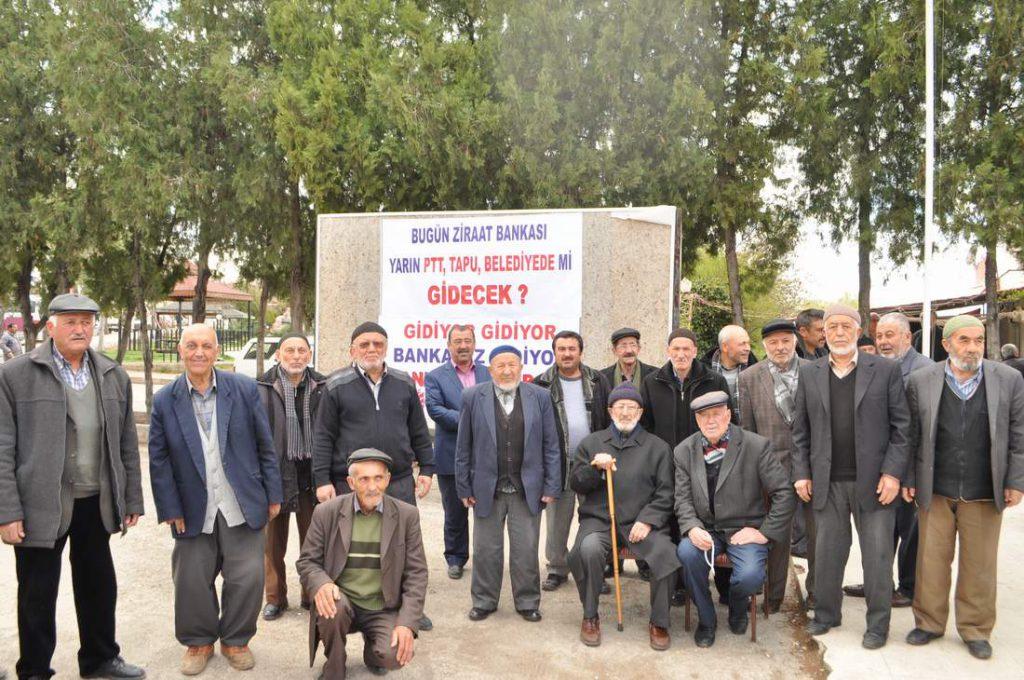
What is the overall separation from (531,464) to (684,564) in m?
1.12

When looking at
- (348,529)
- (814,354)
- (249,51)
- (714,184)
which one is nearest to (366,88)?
(249,51)

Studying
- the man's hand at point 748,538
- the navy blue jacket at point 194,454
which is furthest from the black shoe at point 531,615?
the navy blue jacket at point 194,454

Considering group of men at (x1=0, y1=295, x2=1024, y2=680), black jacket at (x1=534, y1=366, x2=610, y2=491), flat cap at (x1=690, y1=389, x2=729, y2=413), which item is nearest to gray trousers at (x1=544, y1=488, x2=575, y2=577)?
group of men at (x1=0, y1=295, x2=1024, y2=680)

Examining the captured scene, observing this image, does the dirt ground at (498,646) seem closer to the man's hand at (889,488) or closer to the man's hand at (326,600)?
the man's hand at (326,600)

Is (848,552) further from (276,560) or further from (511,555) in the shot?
(276,560)

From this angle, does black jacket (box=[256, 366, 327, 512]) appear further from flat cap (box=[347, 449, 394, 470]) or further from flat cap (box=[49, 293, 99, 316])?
flat cap (box=[49, 293, 99, 316])

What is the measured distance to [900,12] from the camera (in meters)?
13.9

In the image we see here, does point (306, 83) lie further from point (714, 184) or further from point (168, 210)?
point (714, 184)

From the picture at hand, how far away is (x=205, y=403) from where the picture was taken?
14.0 feet

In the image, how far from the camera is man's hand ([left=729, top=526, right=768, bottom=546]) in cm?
464

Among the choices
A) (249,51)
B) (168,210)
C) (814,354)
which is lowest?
(814,354)

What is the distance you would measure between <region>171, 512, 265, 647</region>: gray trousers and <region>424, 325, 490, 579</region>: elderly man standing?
195 cm

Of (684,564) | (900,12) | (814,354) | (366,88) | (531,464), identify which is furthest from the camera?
(900,12)

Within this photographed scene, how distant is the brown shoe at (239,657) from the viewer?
419 cm
